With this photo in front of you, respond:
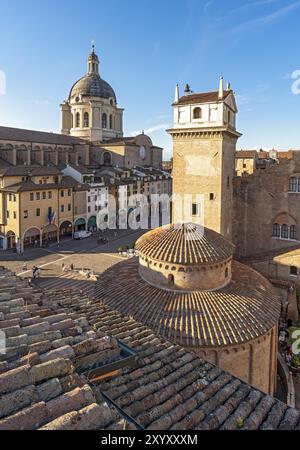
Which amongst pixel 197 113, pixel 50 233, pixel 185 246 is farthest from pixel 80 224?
pixel 185 246

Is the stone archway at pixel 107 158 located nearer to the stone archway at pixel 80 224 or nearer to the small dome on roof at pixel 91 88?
the small dome on roof at pixel 91 88

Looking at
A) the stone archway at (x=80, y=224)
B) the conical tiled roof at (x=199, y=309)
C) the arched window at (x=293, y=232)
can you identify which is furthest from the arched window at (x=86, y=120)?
the conical tiled roof at (x=199, y=309)

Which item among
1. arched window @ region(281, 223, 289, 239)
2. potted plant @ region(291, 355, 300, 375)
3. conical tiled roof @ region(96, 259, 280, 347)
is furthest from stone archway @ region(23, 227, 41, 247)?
potted plant @ region(291, 355, 300, 375)

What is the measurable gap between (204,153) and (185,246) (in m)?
12.5

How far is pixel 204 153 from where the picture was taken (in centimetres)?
2706

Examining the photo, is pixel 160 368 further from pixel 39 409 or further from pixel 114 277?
pixel 114 277

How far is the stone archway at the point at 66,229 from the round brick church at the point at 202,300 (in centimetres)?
3029

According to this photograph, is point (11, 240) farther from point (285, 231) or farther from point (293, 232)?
point (293, 232)

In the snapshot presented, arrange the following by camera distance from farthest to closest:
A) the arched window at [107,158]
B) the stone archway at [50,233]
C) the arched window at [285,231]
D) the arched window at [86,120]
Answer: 1. the arched window at [86,120]
2. the arched window at [107,158]
3. the stone archway at [50,233]
4. the arched window at [285,231]

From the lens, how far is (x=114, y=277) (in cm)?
1833

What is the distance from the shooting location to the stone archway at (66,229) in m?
47.7

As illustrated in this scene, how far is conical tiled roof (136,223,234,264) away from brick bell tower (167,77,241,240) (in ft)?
30.6

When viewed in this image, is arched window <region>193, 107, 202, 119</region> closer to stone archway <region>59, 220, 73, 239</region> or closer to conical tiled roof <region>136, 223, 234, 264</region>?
conical tiled roof <region>136, 223, 234, 264</region>
